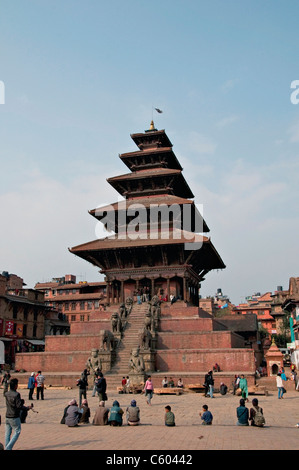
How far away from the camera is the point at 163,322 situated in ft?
96.1

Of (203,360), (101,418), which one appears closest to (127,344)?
(203,360)

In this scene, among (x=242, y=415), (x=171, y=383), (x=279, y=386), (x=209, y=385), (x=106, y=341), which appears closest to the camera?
(x=242, y=415)

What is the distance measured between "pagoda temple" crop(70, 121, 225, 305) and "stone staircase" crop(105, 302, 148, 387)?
10.3ft

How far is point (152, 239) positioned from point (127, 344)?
9.50 metres

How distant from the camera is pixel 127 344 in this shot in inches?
1073

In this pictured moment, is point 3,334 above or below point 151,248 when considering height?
below

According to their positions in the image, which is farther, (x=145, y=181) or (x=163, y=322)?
(x=145, y=181)

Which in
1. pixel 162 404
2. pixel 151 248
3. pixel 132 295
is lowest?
pixel 162 404

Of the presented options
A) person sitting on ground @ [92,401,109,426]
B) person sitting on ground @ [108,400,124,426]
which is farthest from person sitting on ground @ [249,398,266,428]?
person sitting on ground @ [92,401,109,426]

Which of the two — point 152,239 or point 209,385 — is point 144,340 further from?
point 152,239
